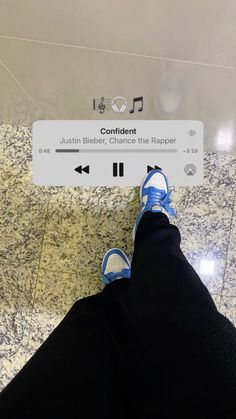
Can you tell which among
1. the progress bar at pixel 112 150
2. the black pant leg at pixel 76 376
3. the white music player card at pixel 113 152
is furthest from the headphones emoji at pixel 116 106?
the black pant leg at pixel 76 376

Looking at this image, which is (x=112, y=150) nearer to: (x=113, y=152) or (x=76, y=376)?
(x=113, y=152)

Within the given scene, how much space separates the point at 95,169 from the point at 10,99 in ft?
1.06

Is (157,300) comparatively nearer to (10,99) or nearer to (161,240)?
(161,240)

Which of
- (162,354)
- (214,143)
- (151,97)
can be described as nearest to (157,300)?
(162,354)

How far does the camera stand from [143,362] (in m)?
0.74

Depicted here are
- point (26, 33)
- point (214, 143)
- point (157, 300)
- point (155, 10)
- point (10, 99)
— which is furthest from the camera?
point (214, 143)

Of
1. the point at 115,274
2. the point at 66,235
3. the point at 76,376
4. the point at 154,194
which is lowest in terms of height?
the point at 76,376

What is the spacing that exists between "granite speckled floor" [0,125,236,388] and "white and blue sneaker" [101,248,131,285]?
0.03 metres

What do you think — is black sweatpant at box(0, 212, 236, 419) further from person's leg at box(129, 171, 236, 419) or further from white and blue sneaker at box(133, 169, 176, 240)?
white and blue sneaker at box(133, 169, 176, 240)

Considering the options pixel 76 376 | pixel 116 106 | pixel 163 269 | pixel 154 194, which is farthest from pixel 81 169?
pixel 76 376

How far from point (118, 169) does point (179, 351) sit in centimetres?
65

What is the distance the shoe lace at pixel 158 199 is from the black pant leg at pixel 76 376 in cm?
35

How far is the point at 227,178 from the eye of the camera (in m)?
1.25

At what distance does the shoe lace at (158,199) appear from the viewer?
1.17 meters
